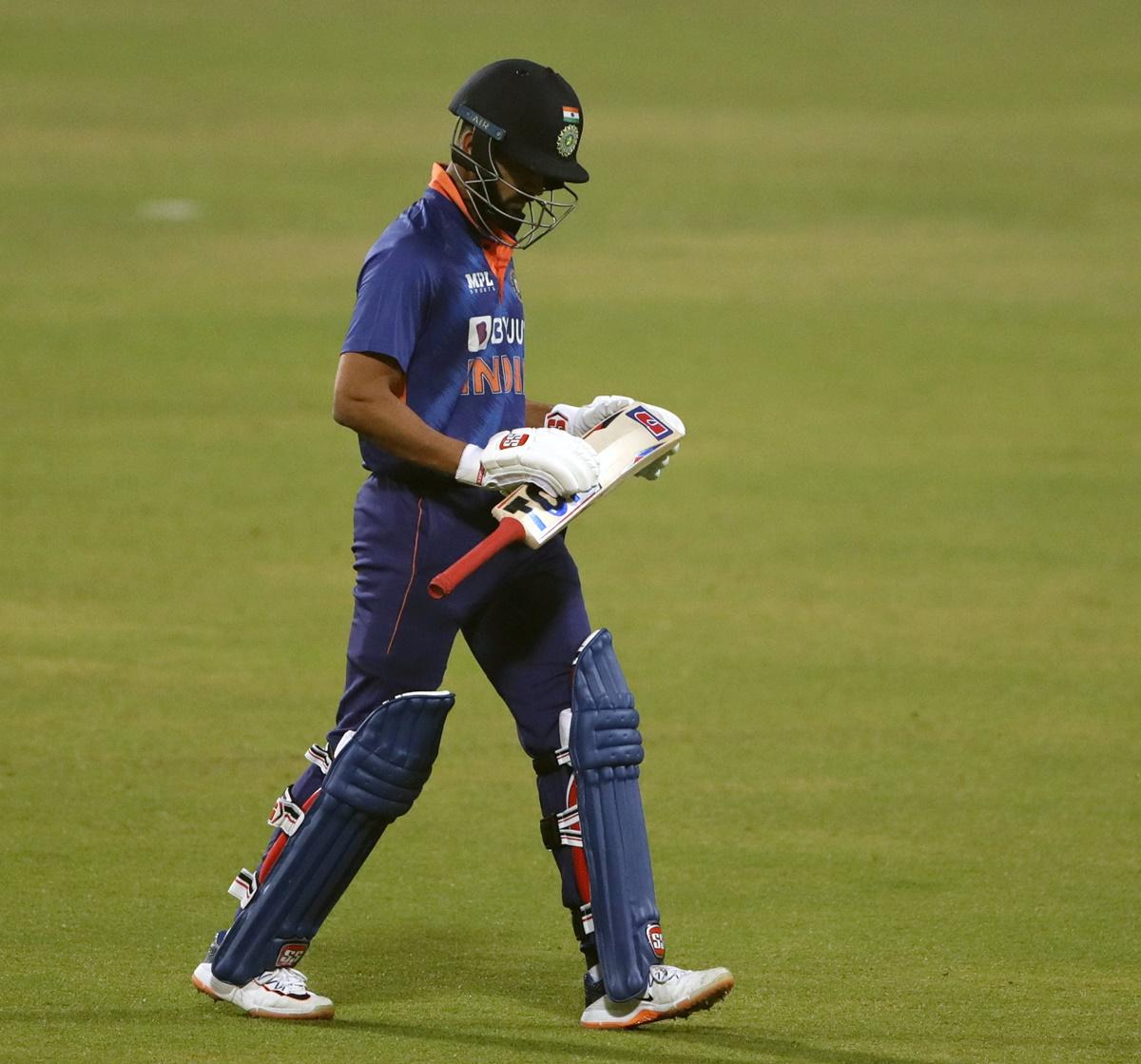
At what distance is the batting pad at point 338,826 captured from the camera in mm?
4199

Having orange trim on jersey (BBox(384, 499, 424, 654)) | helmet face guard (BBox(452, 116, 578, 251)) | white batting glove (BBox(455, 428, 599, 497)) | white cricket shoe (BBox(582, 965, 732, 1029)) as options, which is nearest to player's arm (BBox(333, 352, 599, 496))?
white batting glove (BBox(455, 428, 599, 497))

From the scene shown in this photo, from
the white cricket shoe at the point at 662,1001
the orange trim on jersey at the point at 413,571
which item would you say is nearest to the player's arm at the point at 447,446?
the orange trim on jersey at the point at 413,571

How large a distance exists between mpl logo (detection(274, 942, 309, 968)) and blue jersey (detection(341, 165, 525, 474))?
A: 93 cm

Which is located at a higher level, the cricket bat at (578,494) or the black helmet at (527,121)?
the black helmet at (527,121)

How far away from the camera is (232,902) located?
4941mm

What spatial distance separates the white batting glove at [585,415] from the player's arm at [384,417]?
1.31 ft

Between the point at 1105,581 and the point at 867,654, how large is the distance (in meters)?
1.48

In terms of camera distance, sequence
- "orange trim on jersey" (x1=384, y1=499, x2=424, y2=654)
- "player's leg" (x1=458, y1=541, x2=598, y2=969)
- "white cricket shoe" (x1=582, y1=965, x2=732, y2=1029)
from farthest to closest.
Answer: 1. "player's leg" (x1=458, y1=541, x2=598, y2=969)
2. "orange trim on jersey" (x1=384, y1=499, x2=424, y2=654)
3. "white cricket shoe" (x1=582, y1=965, x2=732, y2=1029)

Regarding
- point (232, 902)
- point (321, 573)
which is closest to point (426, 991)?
point (232, 902)

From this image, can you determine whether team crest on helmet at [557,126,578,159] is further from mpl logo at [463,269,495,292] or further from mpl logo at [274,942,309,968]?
mpl logo at [274,942,309,968]

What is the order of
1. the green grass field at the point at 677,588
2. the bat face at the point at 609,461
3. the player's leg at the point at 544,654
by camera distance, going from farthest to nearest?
the green grass field at the point at 677,588, the player's leg at the point at 544,654, the bat face at the point at 609,461

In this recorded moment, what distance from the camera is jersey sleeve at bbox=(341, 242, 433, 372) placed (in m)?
4.14

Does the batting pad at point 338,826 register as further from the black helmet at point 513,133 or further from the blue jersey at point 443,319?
the black helmet at point 513,133

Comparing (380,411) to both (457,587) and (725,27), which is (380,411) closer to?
(457,587)
